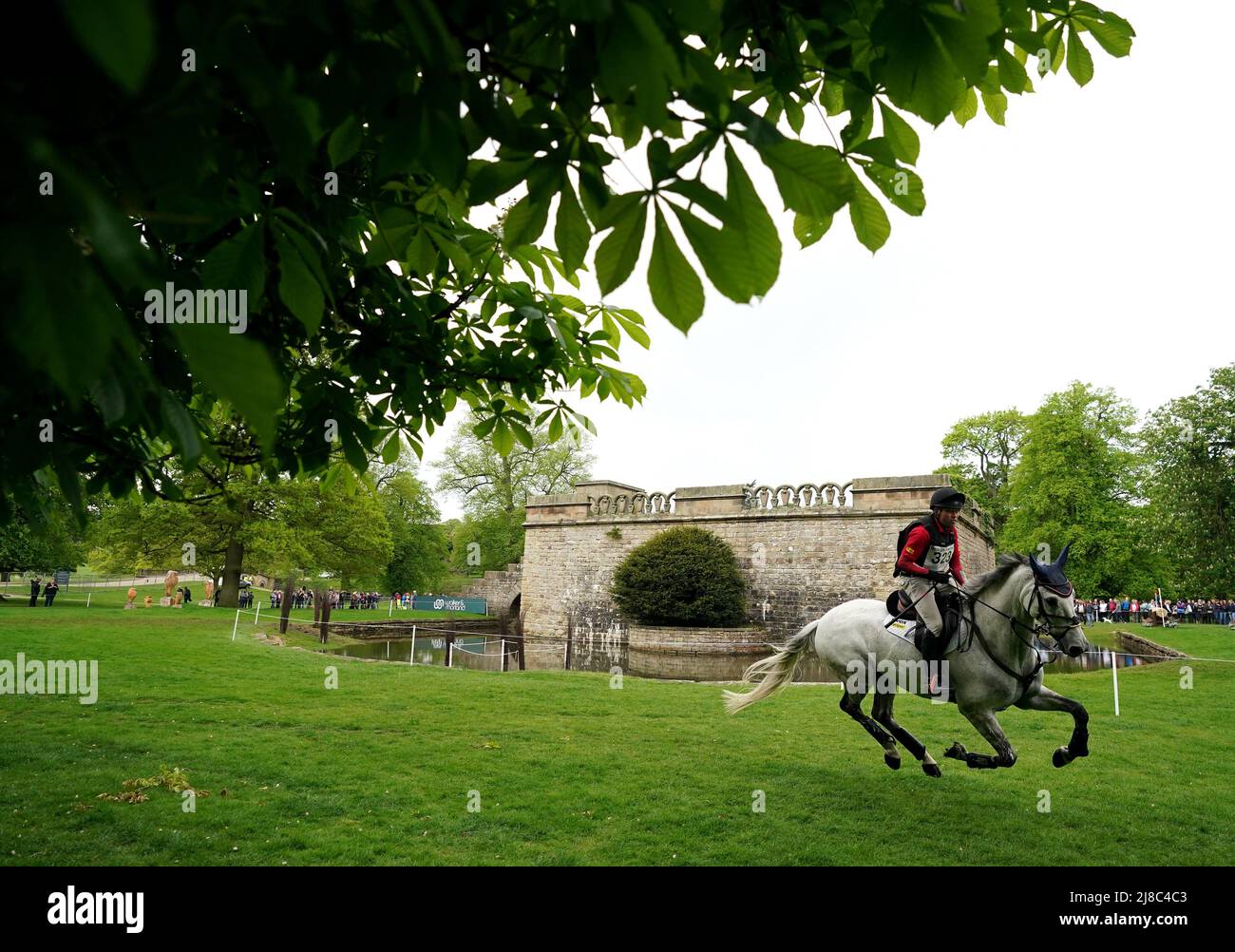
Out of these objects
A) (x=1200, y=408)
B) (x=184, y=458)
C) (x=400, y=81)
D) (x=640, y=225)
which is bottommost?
(x=184, y=458)

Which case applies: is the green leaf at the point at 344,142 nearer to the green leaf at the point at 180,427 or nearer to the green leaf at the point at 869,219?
the green leaf at the point at 180,427

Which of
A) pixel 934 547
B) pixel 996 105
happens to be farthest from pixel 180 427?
pixel 934 547

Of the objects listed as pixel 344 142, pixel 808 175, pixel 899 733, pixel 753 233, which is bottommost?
pixel 899 733

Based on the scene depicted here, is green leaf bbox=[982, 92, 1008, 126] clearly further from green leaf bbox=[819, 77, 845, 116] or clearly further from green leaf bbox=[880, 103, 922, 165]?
green leaf bbox=[880, 103, 922, 165]

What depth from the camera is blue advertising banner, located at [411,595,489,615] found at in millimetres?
38344

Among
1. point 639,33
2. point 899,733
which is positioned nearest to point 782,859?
point 899,733

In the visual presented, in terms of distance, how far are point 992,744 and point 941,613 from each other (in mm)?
1003

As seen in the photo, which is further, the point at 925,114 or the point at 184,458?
the point at 925,114

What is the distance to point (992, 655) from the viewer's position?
561 cm

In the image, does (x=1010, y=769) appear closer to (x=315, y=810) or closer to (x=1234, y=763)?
(x=1234, y=763)

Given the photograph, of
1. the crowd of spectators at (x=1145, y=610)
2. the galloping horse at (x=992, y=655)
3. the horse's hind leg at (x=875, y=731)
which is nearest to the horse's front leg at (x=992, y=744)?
the galloping horse at (x=992, y=655)

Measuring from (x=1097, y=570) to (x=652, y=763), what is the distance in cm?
3364

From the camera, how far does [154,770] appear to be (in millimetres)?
6926

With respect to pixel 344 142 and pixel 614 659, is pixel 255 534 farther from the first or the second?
pixel 344 142
